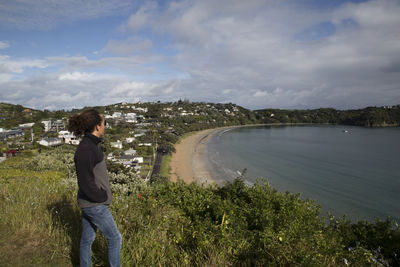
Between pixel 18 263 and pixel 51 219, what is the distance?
0.64 metres

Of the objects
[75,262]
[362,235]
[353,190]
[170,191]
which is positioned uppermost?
[75,262]

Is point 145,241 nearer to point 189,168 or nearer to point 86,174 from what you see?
point 86,174

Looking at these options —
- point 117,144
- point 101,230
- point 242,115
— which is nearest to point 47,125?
point 117,144

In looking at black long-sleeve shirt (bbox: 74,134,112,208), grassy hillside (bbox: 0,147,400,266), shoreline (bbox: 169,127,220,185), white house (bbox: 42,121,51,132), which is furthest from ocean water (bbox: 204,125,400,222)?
white house (bbox: 42,121,51,132)

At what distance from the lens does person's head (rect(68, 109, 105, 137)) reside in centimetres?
200

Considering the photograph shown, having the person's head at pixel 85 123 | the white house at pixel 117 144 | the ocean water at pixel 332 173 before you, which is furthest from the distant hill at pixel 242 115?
the person's head at pixel 85 123

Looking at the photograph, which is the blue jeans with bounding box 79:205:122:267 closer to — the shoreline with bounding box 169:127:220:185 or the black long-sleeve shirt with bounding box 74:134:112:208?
the black long-sleeve shirt with bounding box 74:134:112:208

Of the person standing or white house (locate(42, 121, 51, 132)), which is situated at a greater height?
the person standing

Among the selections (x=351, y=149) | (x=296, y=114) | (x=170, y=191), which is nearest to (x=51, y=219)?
(x=170, y=191)

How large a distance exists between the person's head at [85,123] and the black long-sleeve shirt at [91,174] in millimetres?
86

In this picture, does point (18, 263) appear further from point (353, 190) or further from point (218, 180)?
point (353, 190)

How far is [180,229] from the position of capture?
3.16m

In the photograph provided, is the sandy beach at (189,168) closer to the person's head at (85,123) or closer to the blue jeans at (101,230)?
the blue jeans at (101,230)

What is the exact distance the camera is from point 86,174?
1.85 m
